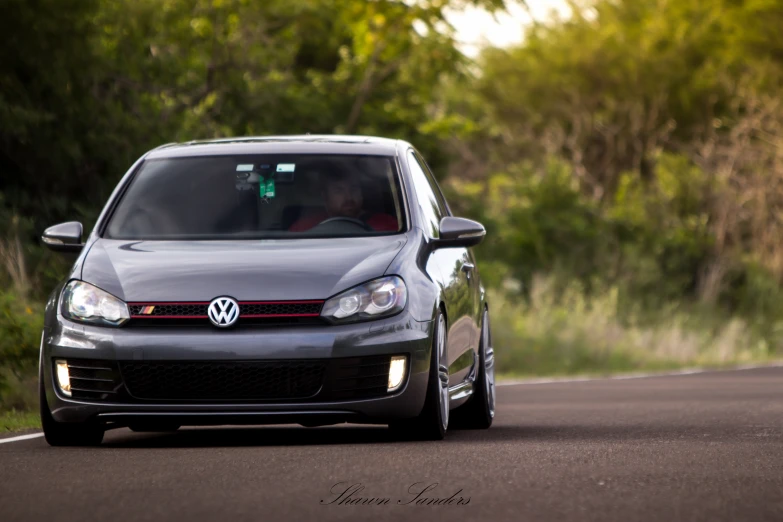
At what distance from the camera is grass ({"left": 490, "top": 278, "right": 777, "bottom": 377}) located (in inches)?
933

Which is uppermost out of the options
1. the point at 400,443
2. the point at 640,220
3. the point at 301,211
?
the point at 301,211

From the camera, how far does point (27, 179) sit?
1877 cm

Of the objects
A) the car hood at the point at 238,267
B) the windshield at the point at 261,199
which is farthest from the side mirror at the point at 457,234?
the car hood at the point at 238,267

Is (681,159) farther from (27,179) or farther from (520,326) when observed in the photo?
(27,179)

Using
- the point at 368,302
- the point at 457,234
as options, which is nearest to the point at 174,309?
the point at 368,302

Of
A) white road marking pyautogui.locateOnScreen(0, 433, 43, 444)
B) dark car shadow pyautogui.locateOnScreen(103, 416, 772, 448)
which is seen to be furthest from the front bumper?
white road marking pyautogui.locateOnScreen(0, 433, 43, 444)

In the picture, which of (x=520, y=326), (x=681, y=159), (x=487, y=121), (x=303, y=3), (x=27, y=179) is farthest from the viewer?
(x=487, y=121)

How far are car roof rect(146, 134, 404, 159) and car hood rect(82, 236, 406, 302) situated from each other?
38.5 inches

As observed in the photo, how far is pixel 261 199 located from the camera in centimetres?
989

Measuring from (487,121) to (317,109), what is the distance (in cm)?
2347

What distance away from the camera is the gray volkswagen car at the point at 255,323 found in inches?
344

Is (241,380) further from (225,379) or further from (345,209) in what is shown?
(345,209)

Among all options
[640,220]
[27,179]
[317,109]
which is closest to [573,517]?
[27,179]

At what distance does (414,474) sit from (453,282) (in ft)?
8.07
